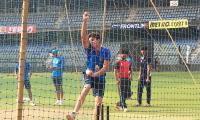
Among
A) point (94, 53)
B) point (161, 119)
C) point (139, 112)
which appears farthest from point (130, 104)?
point (94, 53)

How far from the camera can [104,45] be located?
2281cm

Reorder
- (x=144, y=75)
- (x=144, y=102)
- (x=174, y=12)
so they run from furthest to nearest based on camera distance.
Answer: (x=174, y=12) → (x=144, y=102) → (x=144, y=75)

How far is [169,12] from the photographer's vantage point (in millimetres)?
21672

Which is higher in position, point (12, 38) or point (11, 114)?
point (12, 38)

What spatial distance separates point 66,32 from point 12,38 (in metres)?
4.88

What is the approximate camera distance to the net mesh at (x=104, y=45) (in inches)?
541

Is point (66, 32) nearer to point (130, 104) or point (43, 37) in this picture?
point (43, 37)

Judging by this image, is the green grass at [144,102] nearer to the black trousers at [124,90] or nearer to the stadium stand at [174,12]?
the black trousers at [124,90]

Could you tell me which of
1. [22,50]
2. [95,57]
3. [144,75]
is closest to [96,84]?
[95,57]

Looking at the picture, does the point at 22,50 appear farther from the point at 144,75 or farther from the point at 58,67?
the point at 144,75

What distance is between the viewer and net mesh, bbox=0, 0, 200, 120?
1375 centimetres

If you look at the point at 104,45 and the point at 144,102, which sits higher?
the point at 104,45

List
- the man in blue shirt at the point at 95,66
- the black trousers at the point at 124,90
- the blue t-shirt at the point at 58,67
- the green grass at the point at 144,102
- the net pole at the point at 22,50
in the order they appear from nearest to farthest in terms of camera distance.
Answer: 1. the net pole at the point at 22,50
2. the man in blue shirt at the point at 95,66
3. the green grass at the point at 144,102
4. the black trousers at the point at 124,90
5. the blue t-shirt at the point at 58,67

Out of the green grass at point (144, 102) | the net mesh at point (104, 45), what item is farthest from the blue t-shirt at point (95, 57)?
the green grass at point (144, 102)
